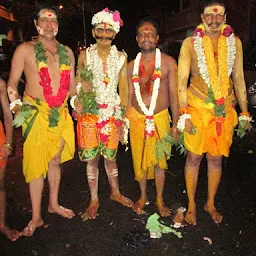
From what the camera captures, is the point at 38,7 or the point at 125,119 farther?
the point at 125,119

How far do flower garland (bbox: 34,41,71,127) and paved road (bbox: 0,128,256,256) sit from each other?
127cm

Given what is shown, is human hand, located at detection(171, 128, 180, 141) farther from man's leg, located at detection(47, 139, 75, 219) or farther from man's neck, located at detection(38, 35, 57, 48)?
man's neck, located at detection(38, 35, 57, 48)

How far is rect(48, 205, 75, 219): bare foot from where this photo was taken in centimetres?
375

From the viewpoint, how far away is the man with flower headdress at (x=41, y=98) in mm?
3189

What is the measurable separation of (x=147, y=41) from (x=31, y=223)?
2465mm

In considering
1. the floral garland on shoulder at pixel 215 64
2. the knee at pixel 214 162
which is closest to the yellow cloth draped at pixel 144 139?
the knee at pixel 214 162

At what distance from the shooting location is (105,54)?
363 centimetres

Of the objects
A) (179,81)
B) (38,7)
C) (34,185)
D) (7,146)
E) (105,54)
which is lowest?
(34,185)

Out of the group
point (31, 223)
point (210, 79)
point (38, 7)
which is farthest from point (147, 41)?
point (31, 223)

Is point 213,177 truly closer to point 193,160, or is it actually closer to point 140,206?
point 193,160

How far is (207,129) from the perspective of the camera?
341 cm

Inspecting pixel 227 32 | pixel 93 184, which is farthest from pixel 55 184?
pixel 227 32

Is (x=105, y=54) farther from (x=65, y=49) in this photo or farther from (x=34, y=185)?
(x=34, y=185)

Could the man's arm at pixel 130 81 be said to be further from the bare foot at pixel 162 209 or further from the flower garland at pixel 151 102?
the bare foot at pixel 162 209
